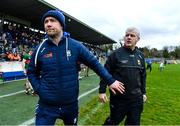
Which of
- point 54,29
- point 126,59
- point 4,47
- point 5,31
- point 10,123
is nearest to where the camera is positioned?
point 54,29

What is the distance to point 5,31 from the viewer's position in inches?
1211

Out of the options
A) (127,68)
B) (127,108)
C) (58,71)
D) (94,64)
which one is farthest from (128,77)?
(58,71)

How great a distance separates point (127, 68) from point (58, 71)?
1661 mm

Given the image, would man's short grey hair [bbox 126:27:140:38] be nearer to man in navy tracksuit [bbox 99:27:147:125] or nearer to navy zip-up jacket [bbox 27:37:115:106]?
man in navy tracksuit [bbox 99:27:147:125]

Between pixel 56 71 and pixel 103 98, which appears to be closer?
pixel 56 71

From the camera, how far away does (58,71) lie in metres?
4.15

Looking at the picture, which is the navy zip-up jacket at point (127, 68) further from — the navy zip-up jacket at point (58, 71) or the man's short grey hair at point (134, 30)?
the navy zip-up jacket at point (58, 71)

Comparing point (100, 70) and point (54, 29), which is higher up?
point (54, 29)

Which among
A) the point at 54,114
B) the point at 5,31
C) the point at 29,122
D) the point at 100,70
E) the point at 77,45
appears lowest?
the point at 29,122

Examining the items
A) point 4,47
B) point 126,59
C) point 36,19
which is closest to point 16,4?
point 4,47

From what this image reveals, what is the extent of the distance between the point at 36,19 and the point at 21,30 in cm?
169

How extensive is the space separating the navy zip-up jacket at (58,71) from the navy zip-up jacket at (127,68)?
3.95 feet

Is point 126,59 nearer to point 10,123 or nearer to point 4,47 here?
point 10,123

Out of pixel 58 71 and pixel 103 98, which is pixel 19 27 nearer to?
pixel 103 98
